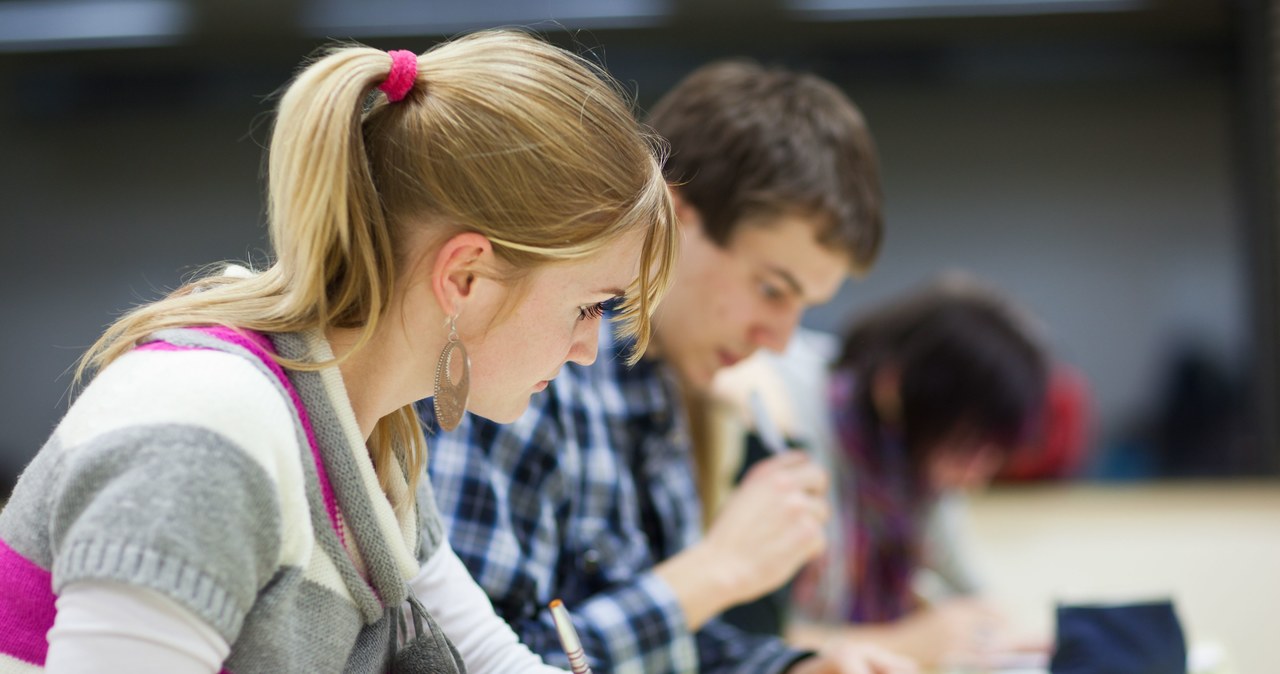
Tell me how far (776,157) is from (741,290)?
14 cm

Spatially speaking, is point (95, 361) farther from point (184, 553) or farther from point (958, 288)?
point (958, 288)

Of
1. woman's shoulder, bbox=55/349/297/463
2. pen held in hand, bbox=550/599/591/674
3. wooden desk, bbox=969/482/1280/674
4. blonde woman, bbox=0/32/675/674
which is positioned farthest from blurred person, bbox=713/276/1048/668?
woman's shoulder, bbox=55/349/297/463

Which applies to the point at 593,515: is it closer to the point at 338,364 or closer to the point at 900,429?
the point at 338,364

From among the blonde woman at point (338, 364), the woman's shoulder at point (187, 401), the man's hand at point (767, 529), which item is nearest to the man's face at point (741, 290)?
the man's hand at point (767, 529)

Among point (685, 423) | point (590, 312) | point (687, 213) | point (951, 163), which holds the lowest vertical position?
point (685, 423)

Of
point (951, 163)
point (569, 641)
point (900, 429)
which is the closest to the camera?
point (569, 641)

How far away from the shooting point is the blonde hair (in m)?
0.61

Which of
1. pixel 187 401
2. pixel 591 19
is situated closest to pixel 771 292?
pixel 187 401

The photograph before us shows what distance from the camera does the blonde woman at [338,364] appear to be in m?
0.51

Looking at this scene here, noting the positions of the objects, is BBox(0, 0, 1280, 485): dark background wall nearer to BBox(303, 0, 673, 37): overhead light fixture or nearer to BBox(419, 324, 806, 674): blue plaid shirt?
BBox(303, 0, 673, 37): overhead light fixture

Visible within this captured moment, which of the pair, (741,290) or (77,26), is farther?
(77,26)

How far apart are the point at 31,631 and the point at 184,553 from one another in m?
0.13

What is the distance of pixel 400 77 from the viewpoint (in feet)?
2.10

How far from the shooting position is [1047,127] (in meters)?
2.59
